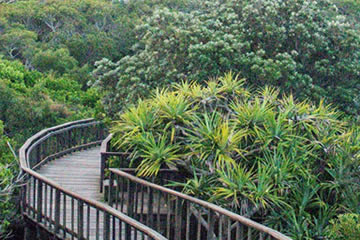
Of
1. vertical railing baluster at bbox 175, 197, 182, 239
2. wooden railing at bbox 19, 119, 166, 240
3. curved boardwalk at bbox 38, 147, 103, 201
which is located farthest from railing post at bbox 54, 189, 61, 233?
curved boardwalk at bbox 38, 147, 103, 201

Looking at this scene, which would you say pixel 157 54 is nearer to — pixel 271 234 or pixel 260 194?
pixel 260 194

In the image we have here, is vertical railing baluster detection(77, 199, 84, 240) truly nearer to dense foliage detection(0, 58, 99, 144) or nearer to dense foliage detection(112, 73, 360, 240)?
dense foliage detection(112, 73, 360, 240)

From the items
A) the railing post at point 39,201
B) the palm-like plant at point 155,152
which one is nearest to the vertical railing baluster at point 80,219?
the palm-like plant at point 155,152

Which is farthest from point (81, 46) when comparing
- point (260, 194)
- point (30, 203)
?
point (260, 194)

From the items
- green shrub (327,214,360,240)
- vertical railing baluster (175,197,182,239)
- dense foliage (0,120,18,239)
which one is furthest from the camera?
dense foliage (0,120,18,239)

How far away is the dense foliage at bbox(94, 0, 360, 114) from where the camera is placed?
12719mm

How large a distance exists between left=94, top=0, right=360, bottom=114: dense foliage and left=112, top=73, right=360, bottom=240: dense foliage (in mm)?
2899

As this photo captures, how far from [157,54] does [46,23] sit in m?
18.9

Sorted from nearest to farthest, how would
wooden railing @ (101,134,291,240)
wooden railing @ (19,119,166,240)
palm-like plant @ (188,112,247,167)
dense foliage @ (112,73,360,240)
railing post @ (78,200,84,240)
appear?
wooden railing @ (101,134,291,240) → wooden railing @ (19,119,166,240) → railing post @ (78,200,84,240) → dense foliage @ (112,73,360,240) → palm-like plant @ (188,112,247,167)

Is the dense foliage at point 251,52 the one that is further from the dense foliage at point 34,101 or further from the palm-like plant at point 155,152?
the dense foliage at point 34,101

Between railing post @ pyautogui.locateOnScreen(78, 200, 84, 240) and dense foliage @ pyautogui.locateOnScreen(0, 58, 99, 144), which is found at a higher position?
railing post @ pyautogui.locateOnScreen(78, 200, 84, 240)

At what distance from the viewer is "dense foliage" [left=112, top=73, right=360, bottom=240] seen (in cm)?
849

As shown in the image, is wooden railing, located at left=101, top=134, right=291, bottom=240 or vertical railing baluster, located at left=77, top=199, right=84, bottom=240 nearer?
wooden railing, located at left=101, top=134, right=291, bottom=240

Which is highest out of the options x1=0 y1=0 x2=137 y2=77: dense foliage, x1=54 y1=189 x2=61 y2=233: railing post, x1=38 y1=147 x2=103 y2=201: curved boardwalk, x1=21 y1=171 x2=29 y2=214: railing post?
x1=54 y1=189 x2=61 y2=233: railing post
